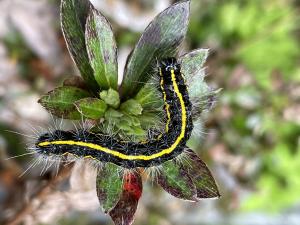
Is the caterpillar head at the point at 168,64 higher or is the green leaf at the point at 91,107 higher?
the caterpillar head at the point at 168,64

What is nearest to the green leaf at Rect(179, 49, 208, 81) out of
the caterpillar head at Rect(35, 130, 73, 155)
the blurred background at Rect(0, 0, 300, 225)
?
the caterpillar head at Rect(35, 130, 73, 155)

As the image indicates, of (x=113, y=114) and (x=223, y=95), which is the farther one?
(x=223, y=95)

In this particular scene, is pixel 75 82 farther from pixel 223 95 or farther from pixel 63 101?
pixel 223 95

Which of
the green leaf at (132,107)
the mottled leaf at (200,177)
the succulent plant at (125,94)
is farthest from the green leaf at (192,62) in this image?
the mottled leaf at (200,177)

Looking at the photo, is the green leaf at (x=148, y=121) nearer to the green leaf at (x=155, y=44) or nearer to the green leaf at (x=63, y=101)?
the green leaf at (x=155, y=44)

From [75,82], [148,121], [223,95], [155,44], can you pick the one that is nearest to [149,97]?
[148,121]

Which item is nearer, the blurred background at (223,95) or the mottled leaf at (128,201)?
the mottled leaf at (128,201)

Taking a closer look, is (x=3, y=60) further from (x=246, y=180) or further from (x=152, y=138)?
(x=246, y=180)

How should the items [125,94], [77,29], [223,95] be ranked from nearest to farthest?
[77,29]
[125,94]
[223,95]
